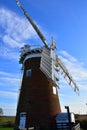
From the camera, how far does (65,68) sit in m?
25.4

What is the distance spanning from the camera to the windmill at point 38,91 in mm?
21312

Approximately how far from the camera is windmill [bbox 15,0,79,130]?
21.3m

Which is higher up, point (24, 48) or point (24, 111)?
point (24, 48)

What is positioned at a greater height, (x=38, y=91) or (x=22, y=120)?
(x=38, y=91)

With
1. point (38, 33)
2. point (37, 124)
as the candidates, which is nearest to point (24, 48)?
point (38, 33)

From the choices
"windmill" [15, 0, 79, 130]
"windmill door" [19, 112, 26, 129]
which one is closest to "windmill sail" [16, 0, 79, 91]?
"windmill" [15, 0, 79, 130]

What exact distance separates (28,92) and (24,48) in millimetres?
5320

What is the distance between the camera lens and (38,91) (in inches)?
880

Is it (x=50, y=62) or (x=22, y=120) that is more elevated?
(x=50, y=62)

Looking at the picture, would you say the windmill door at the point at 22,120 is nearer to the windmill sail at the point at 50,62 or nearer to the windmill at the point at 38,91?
the windmill at the point at 38,91

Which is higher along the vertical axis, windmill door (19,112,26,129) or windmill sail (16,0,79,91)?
windmill sail (16,0,79,91)

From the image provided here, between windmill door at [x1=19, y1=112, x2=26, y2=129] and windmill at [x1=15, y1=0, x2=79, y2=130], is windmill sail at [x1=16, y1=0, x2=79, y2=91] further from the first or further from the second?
windmill door at [x1=19, y1=112, x2=26, y2=129]

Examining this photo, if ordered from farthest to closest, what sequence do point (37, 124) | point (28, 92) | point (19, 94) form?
1. point (19, 94)
2. point (28, 92)
3. point (37, 124)

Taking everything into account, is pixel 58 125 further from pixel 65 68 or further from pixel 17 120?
pixel 65 68
